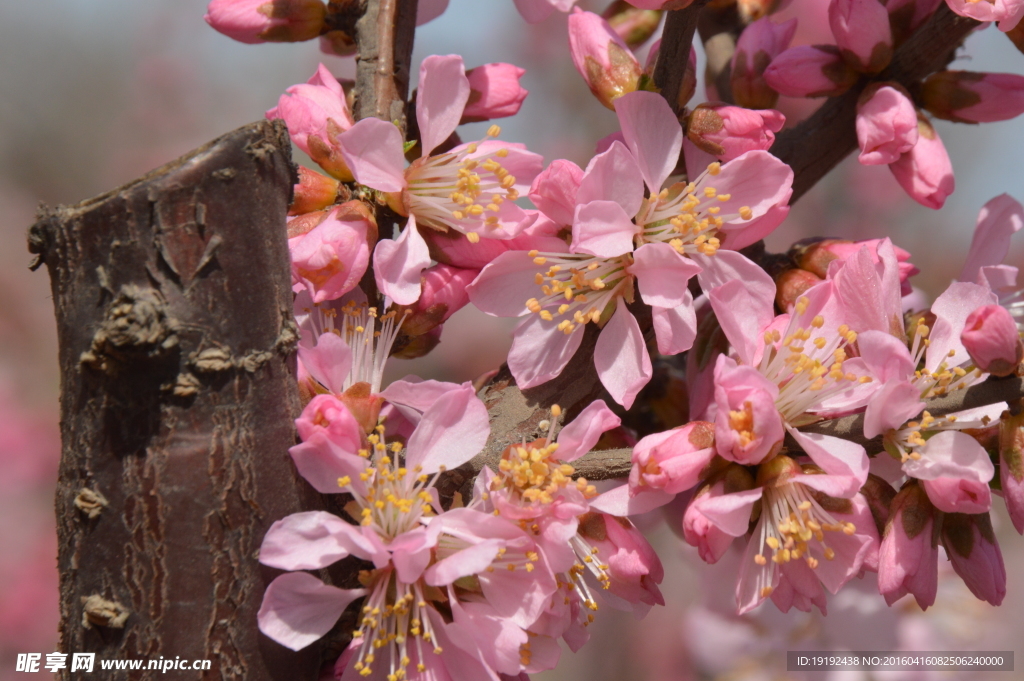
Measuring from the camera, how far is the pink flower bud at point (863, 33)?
83 cm

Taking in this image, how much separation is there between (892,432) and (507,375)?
0.44m

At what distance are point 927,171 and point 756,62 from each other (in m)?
0.27

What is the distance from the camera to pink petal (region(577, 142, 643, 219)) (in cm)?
70

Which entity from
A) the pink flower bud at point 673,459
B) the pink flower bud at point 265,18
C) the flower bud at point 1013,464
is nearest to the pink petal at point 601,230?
the pink flower bud at point 673,459

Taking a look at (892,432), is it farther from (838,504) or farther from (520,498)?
(520,498)

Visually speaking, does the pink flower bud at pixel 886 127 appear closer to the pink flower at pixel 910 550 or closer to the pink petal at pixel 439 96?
the pink flower at pixel 910 550

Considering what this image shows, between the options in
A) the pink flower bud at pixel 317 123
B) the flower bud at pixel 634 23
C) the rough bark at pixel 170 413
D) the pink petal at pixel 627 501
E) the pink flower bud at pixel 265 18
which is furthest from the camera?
the flower bud at pixel 634 23

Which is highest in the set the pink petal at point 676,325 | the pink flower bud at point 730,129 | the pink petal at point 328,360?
the pink flower bud at point 730,129

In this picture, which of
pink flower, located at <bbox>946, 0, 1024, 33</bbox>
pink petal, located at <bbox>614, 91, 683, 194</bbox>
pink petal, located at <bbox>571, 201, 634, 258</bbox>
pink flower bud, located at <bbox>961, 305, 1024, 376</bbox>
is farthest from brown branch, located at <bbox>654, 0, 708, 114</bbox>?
pink flower bud, located at <bbox>961, 305, 1024, 376</bbox>

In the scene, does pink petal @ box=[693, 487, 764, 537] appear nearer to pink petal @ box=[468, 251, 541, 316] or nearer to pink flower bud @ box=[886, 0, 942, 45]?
pink petal @ box=[468, 251, 541, 316]

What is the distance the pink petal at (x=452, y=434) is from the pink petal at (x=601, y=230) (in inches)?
7.8

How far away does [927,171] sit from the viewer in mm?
830

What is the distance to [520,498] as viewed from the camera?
0.69 metres

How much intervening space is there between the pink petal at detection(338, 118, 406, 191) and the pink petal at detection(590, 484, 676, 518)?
422 mm
